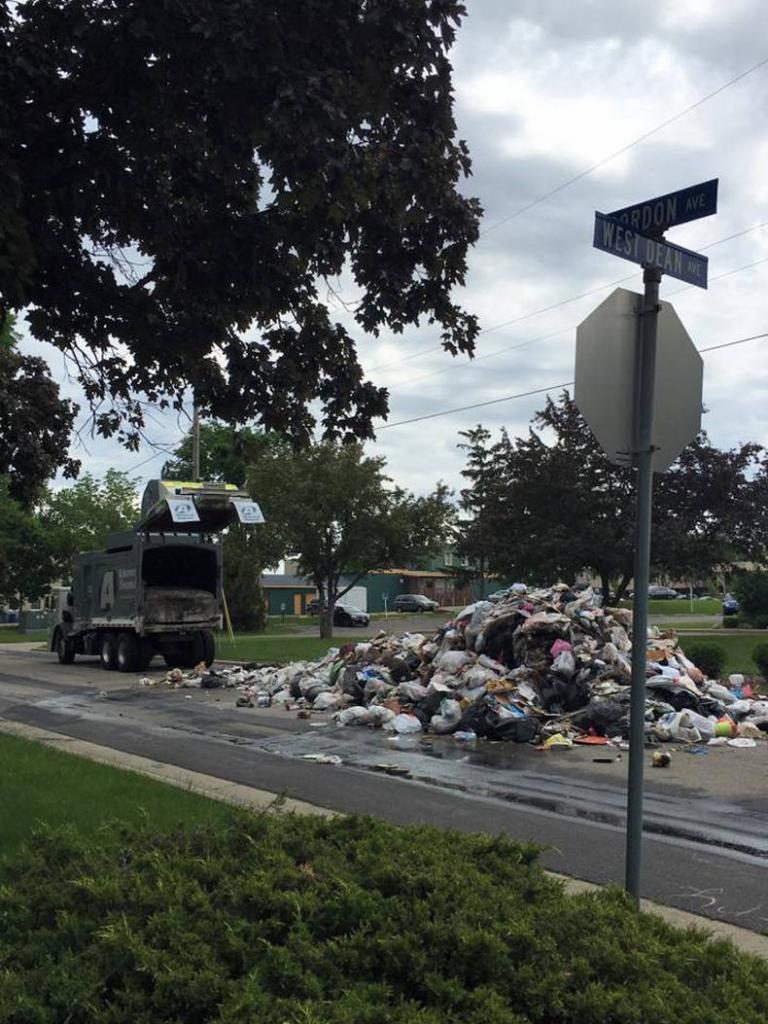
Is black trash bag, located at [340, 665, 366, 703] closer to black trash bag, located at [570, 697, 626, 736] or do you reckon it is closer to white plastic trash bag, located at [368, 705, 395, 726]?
white plastic trash bag, located at [368, 705, 395, 726]

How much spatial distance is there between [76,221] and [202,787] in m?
4.97

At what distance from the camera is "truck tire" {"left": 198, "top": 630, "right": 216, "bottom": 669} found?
25.8m

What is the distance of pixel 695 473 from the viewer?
2769 centimetres

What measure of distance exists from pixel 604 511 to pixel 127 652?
13454 mm

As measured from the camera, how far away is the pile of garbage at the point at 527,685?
13141mm

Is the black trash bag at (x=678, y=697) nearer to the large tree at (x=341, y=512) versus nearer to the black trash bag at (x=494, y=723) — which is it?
the black trash bag at (x=494, y=723)

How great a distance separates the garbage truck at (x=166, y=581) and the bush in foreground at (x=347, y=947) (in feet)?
Answer: 67.4

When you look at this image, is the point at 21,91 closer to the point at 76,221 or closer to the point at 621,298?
the point at 76,221

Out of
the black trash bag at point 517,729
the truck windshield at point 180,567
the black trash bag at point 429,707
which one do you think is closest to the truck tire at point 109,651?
the truck windshield at point 180,567

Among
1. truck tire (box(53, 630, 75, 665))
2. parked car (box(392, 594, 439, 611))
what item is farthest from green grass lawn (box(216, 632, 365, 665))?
parked car (box(392, 594, 439, 611))

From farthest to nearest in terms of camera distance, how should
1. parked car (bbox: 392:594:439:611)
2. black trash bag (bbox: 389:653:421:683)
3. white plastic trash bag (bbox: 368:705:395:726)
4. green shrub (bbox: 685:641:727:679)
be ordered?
parked car (bbox: 392:594:439:611) < green shrub (bbox: 685:641:727:679) < black trash bag (bbox: 389:653:421:683) < white plastic trash bag (bbox: 368:705:395:726)

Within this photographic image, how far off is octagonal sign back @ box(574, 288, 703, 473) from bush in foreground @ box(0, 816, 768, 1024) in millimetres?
1828

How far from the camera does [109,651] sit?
88.3 ft

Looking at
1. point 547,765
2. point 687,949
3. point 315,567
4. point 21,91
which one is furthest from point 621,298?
point 315,567
